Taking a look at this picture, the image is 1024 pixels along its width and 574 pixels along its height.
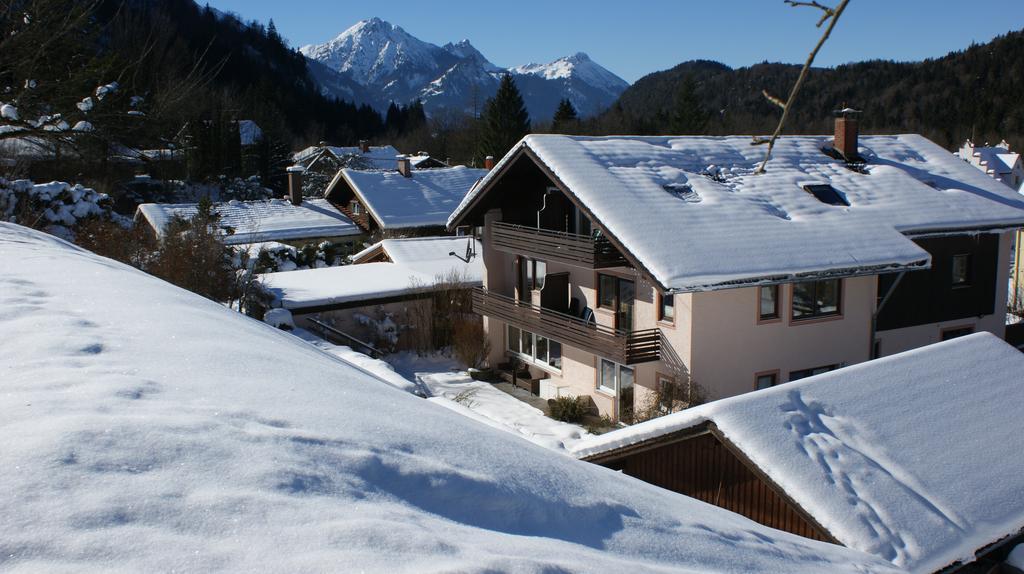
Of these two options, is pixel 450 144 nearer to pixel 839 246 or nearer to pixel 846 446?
pixel 839 246

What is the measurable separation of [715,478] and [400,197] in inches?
1374

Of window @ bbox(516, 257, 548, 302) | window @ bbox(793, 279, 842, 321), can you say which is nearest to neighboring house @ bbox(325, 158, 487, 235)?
window @ bbox(516, 257, 548, 302)

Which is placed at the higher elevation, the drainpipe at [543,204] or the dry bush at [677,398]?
the drainpipe at [543,204]

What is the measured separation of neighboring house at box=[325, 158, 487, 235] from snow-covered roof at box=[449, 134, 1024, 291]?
17100 millimetres

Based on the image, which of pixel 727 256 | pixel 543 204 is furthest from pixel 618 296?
pixel 543 204

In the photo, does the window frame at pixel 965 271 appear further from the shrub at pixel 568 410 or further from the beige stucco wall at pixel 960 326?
the shrub at pixel 568 410

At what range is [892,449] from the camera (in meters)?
8.41

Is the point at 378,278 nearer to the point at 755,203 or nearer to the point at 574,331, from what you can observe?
the point at 574,331

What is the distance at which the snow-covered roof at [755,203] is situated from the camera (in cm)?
1633

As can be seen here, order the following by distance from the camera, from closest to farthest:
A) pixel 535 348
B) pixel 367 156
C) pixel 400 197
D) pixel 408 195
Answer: pixel 535 348, pixel 400 197, pixel 408 195, pixel 367 156

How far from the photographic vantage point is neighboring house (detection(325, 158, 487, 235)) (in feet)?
132

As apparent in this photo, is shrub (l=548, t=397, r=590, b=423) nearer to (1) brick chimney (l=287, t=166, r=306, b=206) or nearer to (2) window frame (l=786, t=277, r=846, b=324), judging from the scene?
(2) window frame (l=786, t=277, r=846, b=324)

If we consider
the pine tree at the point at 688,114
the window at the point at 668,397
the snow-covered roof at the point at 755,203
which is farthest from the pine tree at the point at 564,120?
the window at the point at 668,397

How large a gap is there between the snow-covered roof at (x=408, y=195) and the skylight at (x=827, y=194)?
919 inches
